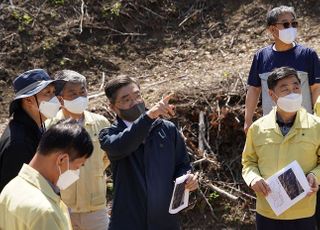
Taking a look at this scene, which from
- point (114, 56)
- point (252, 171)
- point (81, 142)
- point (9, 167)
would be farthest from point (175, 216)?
point (114, 56)

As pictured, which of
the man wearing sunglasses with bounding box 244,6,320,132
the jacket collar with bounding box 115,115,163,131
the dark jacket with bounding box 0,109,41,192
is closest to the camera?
the dark jacket with bounding box 0,109,41,192

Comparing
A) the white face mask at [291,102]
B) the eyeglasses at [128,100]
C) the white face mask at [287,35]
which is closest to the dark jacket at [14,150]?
the eyeglasses at [128,100]

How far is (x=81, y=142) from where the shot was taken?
325 centimetres

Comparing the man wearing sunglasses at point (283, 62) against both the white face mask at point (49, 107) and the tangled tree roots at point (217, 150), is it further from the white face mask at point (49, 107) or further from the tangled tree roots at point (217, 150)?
the white face mask at point (49, 107)

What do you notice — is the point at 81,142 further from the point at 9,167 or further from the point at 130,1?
the point at 130,1

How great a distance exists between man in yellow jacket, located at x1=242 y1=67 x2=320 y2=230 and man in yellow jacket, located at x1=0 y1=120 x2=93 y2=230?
1.82 meters

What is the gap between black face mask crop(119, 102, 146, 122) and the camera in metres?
4.49

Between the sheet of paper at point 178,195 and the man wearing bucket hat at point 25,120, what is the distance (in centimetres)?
89

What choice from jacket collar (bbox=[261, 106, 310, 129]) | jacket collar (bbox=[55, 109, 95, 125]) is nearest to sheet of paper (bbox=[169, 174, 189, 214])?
jacket collar (bbox=[261, 106, 310, 129])

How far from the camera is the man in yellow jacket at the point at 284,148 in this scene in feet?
15.6

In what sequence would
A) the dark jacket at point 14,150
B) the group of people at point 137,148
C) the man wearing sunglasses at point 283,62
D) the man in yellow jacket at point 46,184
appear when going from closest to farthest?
the man in yellow jacket at point 46,184 < the dark jacket at point 14,150 < the group of people at point 137,148 < the man wearing sunglasses at point 283,62

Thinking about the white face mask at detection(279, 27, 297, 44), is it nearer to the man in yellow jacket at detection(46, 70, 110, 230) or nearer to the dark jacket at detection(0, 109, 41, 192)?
the man in yellow jacket at detection(46, 70, 110, 230)

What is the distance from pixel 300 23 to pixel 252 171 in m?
4.73

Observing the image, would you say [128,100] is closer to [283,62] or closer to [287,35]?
[283,62]
